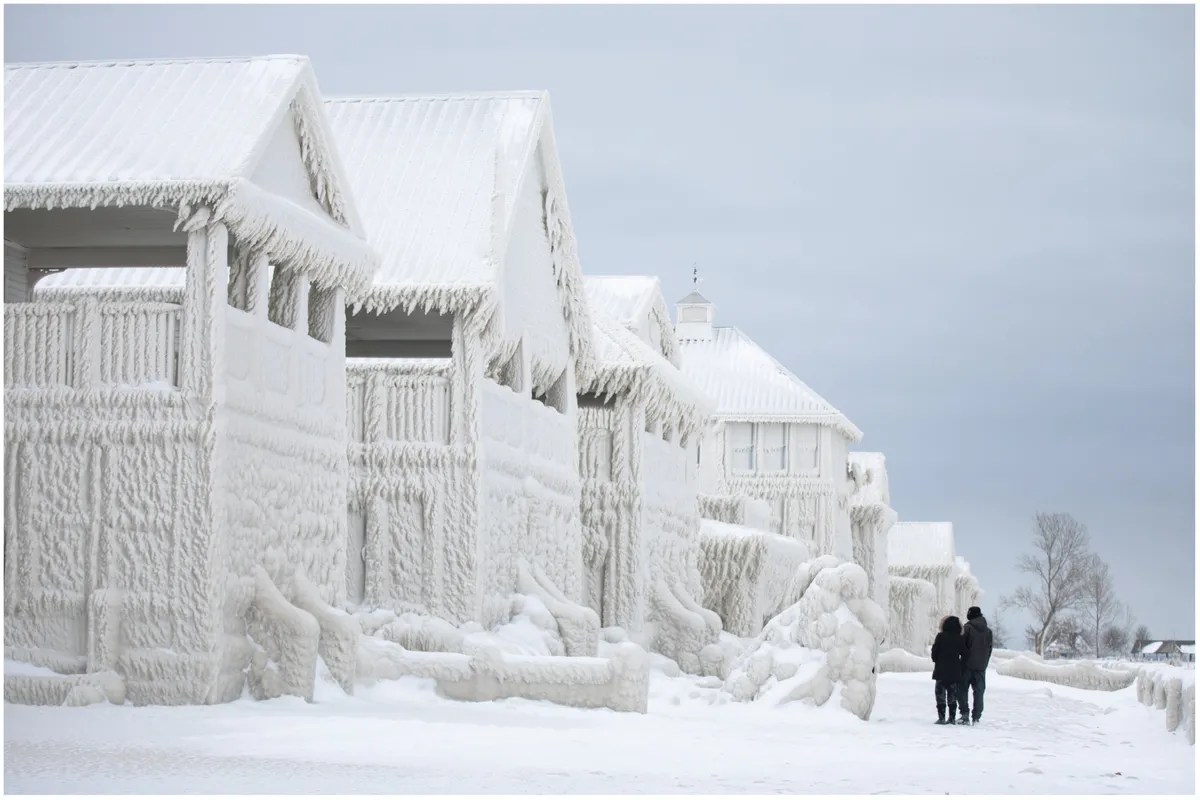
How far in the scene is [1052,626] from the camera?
85.1 metres

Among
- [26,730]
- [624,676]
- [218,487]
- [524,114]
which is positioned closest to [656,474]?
[524,114]

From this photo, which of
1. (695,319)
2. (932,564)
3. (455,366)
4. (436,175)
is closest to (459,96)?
(436,175)

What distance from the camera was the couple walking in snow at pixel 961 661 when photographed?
21.3 metres

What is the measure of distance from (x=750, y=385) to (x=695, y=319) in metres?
3.28

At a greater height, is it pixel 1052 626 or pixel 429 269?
pixel 429 269

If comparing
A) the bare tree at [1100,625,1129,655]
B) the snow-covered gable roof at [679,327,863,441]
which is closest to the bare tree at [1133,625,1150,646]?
the bare tree at [1100,625,1129,655]

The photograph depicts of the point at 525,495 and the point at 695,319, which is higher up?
the point at 695,319

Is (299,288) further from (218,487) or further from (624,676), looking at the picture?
(624,676)

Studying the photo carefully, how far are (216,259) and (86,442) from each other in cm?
202

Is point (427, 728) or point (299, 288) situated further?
point (299, 288)

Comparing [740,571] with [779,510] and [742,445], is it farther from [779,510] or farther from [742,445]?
[742,445]

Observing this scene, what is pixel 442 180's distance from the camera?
938 inches

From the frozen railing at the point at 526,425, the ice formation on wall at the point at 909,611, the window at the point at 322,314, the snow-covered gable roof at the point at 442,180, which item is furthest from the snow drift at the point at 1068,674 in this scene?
the window at the point at 322,314

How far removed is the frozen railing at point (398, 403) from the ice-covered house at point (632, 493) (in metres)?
6.20
